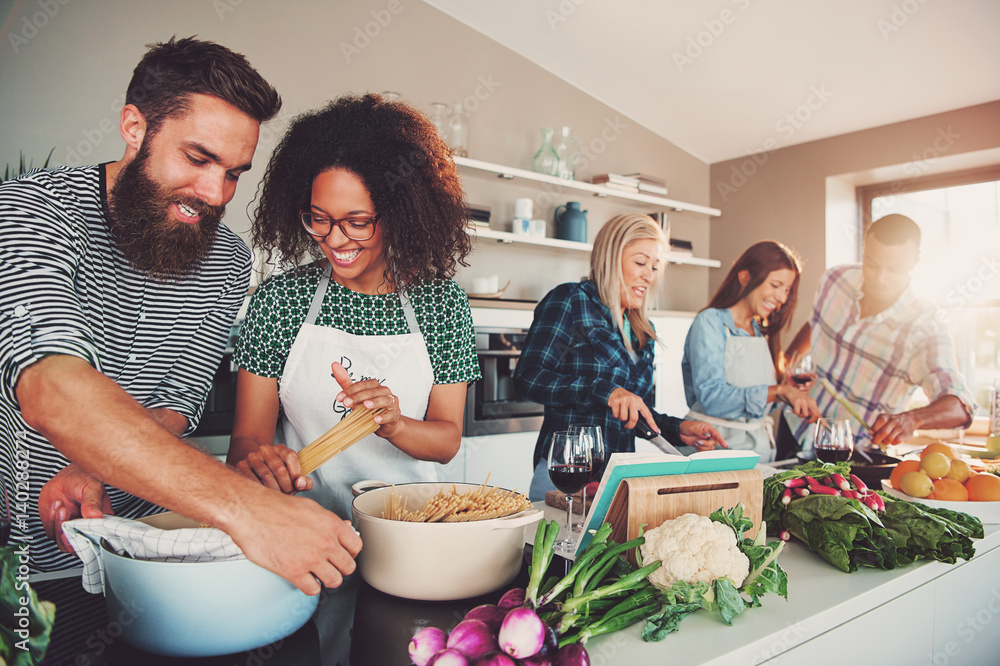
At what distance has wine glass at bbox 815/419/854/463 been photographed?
1.64 m

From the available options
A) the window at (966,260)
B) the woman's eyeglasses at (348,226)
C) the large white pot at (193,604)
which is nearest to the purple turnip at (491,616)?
the large white pot at (193,604)

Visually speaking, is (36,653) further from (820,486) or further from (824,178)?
(824,178)

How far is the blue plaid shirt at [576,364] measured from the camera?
6.73 ft

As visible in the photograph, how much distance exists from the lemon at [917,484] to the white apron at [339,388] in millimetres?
1073

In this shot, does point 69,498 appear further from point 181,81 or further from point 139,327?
point 181,81

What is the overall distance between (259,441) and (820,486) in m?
1.15

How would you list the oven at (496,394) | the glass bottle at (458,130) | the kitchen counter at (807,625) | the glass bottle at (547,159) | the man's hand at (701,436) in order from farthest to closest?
the glass bottle at (547,159)
the glass bottle at (458,130)
the oven at (496,394)
the man's hand at (701,436)
the kitchen counter at (807,625)

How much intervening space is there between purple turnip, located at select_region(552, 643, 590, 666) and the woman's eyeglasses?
935mm

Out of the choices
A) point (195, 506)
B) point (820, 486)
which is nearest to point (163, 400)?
point (195, 506)

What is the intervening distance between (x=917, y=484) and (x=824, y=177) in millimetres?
3502

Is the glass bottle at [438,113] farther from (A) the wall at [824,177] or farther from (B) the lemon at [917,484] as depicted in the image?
(B) the lemon at [917,484]

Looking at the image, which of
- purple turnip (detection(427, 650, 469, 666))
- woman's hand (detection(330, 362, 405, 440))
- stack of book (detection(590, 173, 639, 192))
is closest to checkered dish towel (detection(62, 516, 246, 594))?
purple turnip (detection(427, 650, 469, 666))

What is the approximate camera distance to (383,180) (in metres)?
1.47

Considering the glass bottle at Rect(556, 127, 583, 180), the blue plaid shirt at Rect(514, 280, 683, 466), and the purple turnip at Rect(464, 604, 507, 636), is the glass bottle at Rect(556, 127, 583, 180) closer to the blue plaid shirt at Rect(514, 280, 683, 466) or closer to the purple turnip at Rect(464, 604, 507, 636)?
the blue plaid shirt at Rect(514, 280, 683, 466)
